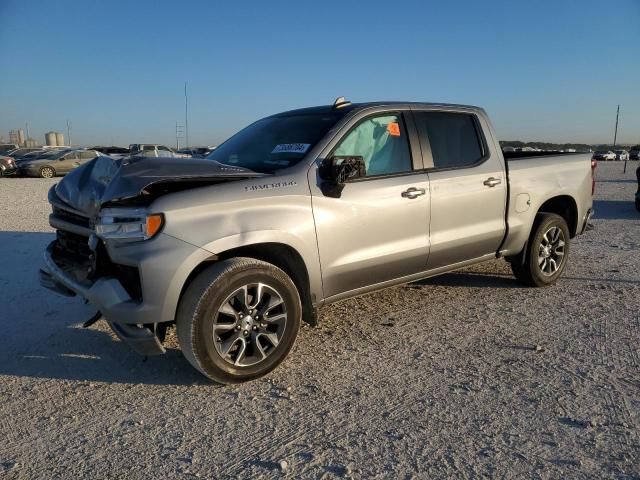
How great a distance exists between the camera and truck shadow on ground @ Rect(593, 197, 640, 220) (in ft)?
35.3

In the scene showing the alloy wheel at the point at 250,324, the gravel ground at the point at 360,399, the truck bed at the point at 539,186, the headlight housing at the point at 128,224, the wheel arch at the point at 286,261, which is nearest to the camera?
the gravel ground at the point at 360,399

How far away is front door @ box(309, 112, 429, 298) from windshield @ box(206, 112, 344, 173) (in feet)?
0.79

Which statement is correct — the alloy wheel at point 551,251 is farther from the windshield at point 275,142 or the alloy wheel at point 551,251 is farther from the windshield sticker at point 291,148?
the windshield sticker at point 291,148

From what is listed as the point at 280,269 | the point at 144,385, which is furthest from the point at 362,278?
the point at 144,385

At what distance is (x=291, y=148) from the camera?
3.96m

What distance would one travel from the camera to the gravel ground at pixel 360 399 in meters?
2.49

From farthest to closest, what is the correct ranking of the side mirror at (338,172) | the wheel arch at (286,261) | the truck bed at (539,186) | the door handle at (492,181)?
the truck bed at (539,186) < the door handle at (492,181) < the side mirror at (338,172) < the wheel arch at (286,261)

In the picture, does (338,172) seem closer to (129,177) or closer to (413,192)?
(413,192)

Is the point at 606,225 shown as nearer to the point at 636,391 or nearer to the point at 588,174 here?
the point at 588,174

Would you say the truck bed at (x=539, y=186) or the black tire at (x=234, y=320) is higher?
the truck bed at (x=539, y=186)

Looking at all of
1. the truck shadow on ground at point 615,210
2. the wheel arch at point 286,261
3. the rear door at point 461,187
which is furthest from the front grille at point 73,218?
the truck shadow on ground at point 615,210

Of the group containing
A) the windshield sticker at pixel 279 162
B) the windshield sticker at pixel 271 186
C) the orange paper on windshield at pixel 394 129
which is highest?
the orange paper on windshield at pixel 394 129

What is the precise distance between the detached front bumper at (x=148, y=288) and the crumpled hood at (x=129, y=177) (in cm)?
36

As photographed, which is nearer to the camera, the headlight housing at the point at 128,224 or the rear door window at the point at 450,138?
the headlight housing at the point at 128,224
